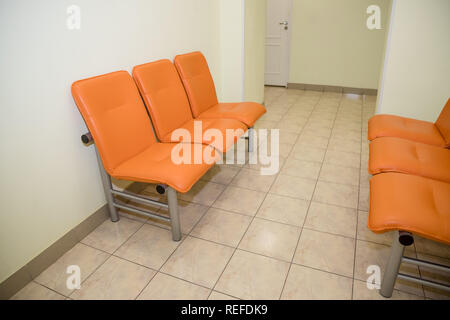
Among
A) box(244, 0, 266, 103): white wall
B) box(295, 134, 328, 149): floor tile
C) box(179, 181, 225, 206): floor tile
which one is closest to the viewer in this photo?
box(179, 181, 225, 206): floor tile

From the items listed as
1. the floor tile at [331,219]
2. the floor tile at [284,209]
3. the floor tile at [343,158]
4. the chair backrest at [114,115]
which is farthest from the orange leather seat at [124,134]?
the floor tile at [343,158]

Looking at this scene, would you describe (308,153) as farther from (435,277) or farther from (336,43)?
(336,43)

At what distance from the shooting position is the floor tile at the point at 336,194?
267cm

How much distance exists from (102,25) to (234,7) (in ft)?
6.52

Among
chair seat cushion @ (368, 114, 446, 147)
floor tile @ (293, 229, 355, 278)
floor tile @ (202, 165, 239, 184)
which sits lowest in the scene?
floor tile @ (293, 229, 355, 278)

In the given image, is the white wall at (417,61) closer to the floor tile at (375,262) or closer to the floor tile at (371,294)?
the floor tile at (375,262)

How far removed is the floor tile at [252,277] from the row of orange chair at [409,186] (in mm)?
602

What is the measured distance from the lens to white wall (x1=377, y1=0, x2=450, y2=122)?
2740 millimetres

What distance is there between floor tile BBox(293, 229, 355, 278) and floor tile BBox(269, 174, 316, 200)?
1.65ft

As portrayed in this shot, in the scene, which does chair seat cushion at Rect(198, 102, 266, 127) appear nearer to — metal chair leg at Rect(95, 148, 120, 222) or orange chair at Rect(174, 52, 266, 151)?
orange chair at Rect(174, 52, 266, 151)

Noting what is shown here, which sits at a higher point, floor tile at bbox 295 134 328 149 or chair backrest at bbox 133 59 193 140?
chair backrest at bbox 133 59 193 140

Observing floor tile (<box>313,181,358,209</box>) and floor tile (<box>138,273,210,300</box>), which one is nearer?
floor tile (<box>138,273,210,300</box>)

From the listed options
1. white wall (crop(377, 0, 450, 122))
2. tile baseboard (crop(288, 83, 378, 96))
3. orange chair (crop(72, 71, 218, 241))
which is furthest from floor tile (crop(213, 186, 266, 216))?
tile baseboard (crop(288, 83, 378, 96))

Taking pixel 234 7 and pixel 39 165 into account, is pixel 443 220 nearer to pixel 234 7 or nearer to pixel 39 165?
pixel 39 165
